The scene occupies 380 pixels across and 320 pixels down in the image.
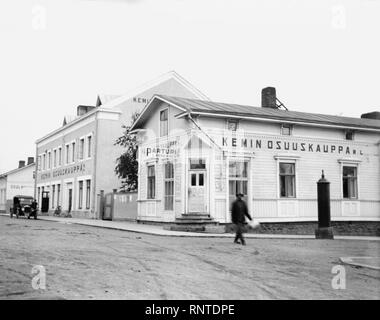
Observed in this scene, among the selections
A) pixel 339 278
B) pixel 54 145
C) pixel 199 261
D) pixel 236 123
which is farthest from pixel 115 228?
pixel 54 145

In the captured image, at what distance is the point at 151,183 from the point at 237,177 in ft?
17.0

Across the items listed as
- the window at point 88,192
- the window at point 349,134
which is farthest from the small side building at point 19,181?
the window at point 349,134

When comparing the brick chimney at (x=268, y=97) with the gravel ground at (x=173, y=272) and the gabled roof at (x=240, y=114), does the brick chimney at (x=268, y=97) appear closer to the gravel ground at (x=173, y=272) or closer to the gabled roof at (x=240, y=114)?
the gabled roof at (x=240, y=114)

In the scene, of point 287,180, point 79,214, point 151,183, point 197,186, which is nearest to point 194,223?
point 197,186

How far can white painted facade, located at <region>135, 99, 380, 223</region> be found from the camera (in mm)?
19984

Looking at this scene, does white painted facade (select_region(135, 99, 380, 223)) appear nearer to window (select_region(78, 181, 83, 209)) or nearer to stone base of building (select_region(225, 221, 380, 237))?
stone base of building (select_region(225, 221, 380, 237))

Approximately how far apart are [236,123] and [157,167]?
461 cm

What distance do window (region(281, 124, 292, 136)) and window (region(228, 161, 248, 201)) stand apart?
250 cm

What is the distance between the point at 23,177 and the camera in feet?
192

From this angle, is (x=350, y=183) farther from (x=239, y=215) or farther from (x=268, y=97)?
(x=239, y=215)

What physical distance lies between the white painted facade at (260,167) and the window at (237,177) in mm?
42

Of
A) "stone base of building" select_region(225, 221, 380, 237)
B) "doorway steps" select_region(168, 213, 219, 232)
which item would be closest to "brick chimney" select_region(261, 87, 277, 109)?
"stone base of building" select_region(225, 221, 380, 237)

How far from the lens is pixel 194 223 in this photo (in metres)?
19.1

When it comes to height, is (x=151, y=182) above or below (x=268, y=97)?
below
